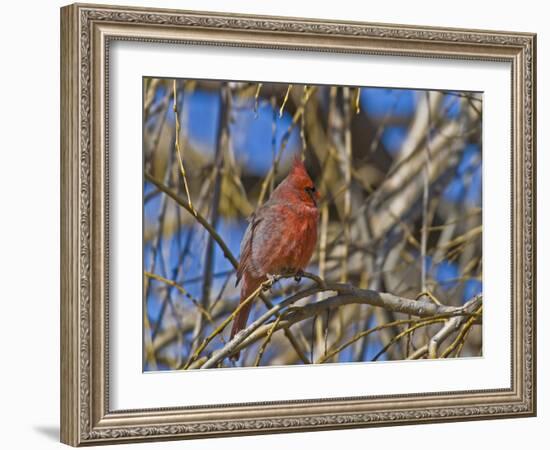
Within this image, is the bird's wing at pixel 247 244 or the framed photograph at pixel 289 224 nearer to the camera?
the framed photograph at pixel 289 224

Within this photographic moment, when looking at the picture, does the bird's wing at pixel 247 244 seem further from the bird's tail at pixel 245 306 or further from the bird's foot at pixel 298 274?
the bird's foot at pixel 298 274

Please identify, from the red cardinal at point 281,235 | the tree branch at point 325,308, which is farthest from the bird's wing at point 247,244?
the tree branch at point 325,308

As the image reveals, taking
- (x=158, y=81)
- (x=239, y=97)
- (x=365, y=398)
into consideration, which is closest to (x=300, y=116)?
(x=239, y=97)

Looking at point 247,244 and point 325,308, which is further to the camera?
point 325,308

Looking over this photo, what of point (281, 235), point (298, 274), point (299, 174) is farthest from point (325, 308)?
point (299, 174)

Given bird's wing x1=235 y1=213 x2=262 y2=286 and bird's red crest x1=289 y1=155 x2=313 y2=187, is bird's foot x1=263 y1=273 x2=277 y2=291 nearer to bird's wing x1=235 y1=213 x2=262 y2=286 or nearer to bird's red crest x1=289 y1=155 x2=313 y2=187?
bird's wing x1=235 y1=213 x2=262 y2=286

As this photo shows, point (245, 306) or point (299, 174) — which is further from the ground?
point (299, 174)

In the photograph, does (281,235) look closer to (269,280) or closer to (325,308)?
(269,280)

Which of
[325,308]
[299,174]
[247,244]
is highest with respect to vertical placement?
[299,174]
